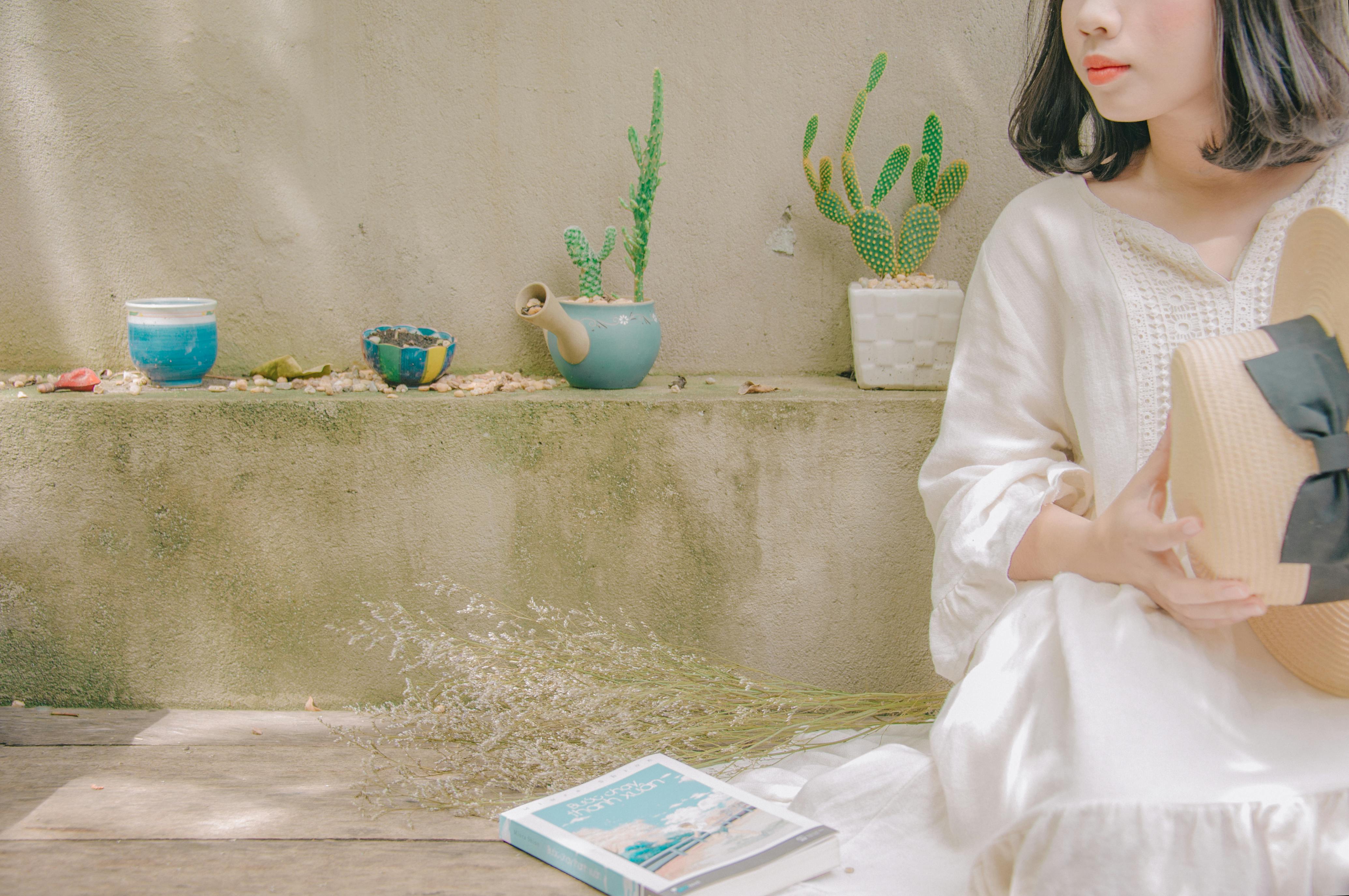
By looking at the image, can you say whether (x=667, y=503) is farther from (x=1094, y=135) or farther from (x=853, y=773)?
(x=1094, y=135)

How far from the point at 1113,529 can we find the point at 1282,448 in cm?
24

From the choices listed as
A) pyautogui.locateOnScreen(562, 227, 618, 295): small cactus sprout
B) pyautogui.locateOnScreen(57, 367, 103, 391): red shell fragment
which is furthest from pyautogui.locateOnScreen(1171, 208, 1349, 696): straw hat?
pyautogui.locateOnScreen(57, 367, 103, 391): red shell fragment

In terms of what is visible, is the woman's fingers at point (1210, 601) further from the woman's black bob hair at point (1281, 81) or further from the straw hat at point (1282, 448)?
the woman's black bob hair at point (1281, 81)

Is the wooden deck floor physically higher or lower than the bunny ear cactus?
lower

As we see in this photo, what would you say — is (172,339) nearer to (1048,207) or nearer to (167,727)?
(167,727)

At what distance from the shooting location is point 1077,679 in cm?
112

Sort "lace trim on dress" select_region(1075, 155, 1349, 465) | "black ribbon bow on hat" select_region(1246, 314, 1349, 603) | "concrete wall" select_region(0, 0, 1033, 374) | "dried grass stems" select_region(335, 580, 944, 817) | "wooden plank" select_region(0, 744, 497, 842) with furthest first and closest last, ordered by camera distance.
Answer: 1. "concrete wall" select_region(0, 0, 1033, 374)
2. "dried grass stems" select_region(335, 580, 944, 817)
3. "wooden plank" select_region(0, 744, 497, 842)
4. "lace trim on dress" select_region(1075, 155, 1349, 465)
5. "black ribbon bow on hat" select_region(1246, 314, 1349, 603)

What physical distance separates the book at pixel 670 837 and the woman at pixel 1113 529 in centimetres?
6

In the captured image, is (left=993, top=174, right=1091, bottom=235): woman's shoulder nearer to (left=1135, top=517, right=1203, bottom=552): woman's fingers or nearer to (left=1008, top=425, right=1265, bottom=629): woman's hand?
(left=1008, top=425, right=1265, bottom=629): woman's hand

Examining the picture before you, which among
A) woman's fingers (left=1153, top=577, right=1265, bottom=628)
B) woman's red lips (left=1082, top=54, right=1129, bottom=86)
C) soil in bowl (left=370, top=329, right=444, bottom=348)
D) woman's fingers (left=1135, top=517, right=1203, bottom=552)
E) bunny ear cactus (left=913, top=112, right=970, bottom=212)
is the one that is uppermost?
woman's red lips (left=1082, top=54, right=1129, bottom=86)

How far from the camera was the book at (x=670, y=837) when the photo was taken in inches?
52.2

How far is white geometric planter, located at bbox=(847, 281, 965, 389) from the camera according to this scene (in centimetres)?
193

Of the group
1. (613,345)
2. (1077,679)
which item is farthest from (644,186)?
(1077,679)

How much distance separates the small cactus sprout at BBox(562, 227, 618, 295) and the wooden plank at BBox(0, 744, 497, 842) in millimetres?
993
